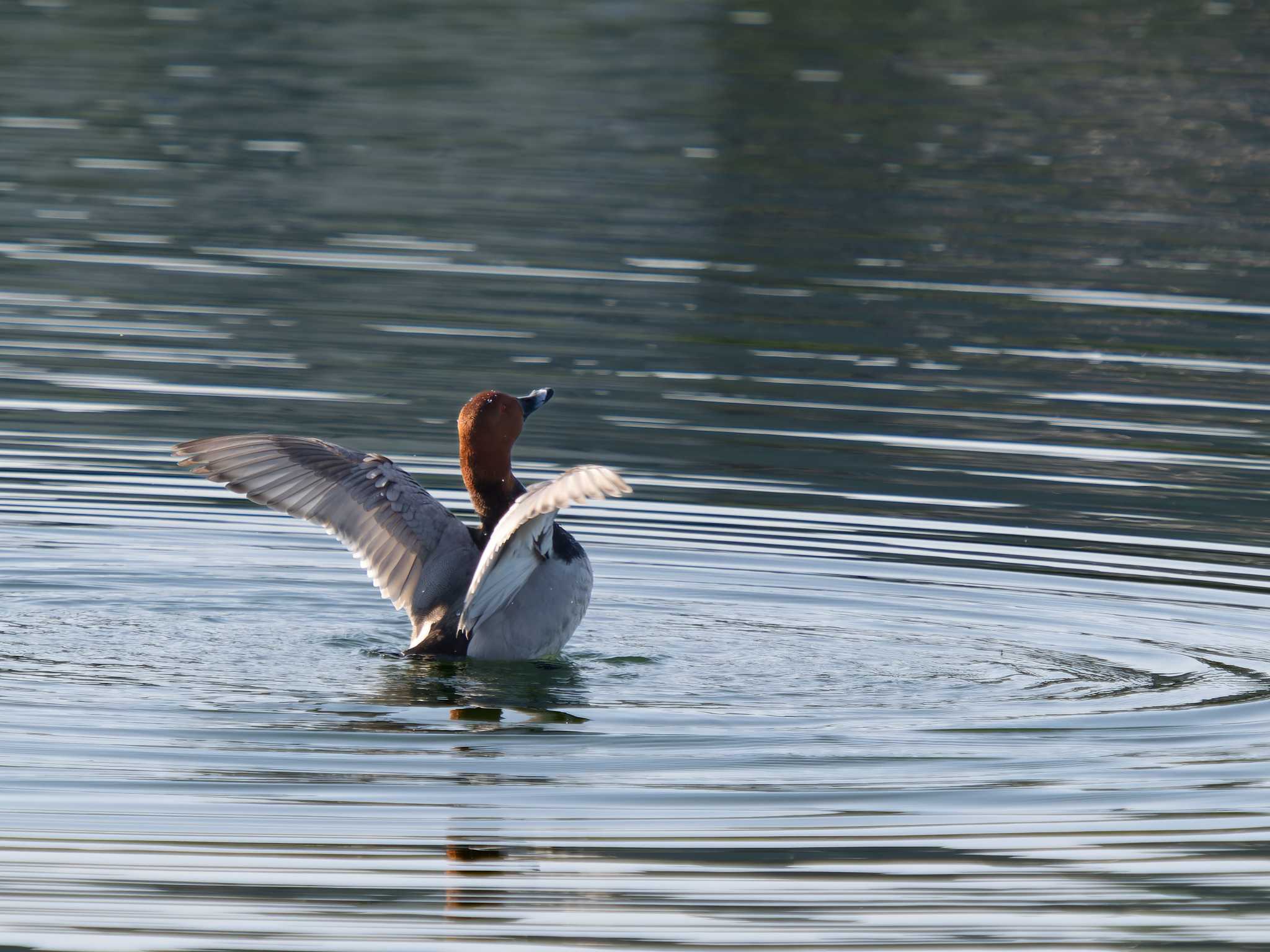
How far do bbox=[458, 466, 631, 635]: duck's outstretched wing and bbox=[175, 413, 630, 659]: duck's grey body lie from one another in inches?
0.4

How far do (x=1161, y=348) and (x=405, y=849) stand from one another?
1099 centimetres

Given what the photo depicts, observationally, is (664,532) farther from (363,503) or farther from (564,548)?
(363,503)

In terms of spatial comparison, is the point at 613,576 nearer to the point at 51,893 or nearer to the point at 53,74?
the point at 51,893

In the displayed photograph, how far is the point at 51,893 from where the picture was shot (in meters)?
6.59

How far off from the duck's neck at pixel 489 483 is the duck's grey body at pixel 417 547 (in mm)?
47

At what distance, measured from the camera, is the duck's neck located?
9930mm

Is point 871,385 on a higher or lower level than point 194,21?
lower

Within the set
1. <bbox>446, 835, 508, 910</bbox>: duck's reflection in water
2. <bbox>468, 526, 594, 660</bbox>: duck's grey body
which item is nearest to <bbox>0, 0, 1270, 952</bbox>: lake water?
<bbox>446, 835, 508, 910</bbox>: duck's reflection in water

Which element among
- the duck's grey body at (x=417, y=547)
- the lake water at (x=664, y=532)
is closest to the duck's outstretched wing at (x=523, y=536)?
the duck's grey body at (x=417, y=547)

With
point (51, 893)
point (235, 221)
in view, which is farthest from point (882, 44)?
point (51, 893)

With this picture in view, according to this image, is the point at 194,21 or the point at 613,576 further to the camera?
the point at 194,21

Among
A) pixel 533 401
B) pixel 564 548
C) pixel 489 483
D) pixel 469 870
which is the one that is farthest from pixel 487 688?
pixel 469 870

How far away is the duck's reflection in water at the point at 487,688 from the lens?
353 inches

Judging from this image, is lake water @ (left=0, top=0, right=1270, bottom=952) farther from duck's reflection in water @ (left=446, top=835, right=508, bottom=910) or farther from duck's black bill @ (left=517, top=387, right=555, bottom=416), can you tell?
duck's black bill @ (left=517, top=387, right=555, bottom=416)
